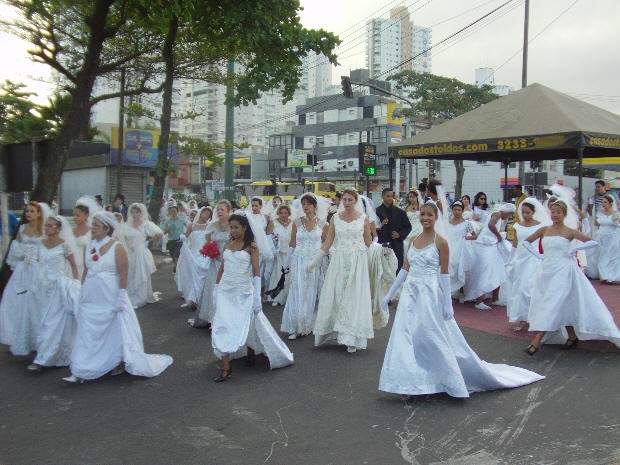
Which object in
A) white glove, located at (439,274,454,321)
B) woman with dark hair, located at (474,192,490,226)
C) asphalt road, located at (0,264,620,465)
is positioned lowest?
asphalt road, located at (0,264,620,465)

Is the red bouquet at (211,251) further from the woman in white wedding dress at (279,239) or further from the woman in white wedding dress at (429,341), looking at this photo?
the woman in white wedding dress at (429,341)

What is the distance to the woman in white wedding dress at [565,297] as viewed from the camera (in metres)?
6.96

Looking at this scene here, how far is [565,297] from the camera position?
7062mm

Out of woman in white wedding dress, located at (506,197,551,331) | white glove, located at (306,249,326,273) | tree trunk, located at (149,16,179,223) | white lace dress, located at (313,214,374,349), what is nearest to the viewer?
white lace dress, located at (313,214,374,349)

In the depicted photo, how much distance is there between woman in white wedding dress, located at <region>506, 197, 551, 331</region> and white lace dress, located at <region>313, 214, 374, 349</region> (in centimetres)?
242

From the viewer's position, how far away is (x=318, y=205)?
9.06m

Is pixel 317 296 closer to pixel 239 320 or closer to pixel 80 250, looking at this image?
pixel 239 320

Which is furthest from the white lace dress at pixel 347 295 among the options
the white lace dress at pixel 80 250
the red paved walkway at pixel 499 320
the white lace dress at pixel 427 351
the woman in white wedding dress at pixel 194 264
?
the white lace dress at pixel 80 250

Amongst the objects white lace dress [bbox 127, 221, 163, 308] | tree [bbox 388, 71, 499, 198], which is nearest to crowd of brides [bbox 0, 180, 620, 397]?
white lace dress [bbox 127, 221, 163, 308]

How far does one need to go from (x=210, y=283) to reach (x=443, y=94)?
3408 cm

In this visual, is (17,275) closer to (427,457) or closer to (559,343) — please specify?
(427,457)

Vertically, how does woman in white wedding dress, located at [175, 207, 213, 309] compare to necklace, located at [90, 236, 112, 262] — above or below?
below

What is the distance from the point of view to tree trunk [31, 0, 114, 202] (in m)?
8.56

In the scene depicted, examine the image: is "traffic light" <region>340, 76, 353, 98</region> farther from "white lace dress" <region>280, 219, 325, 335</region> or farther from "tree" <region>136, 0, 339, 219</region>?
"white lace dress" <region>280, 219, 325, 335</region>
